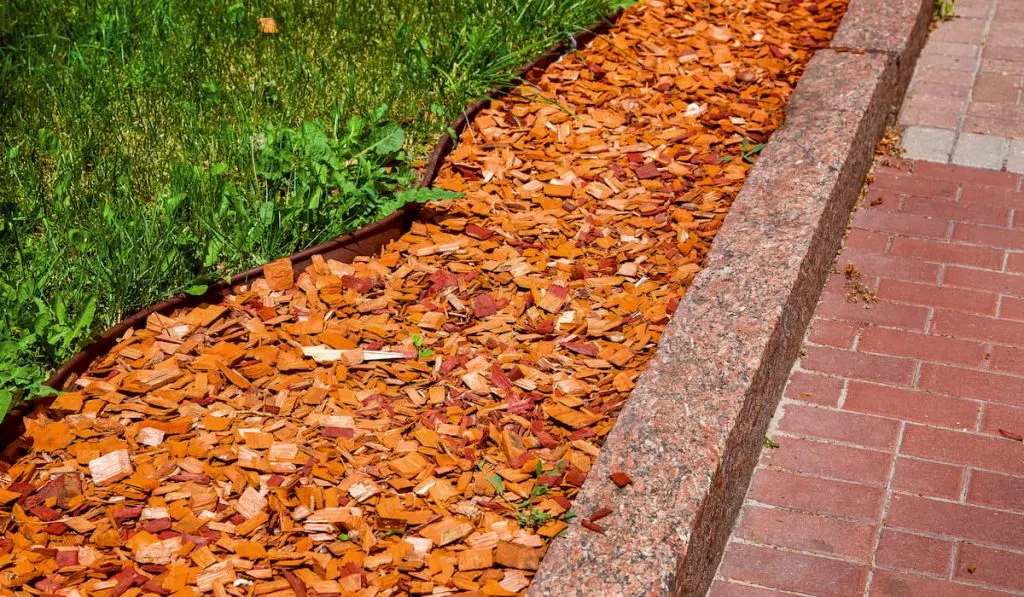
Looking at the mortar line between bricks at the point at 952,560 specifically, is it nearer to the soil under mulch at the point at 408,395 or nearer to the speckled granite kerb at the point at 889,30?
the soil under mulch at the point at 408,395

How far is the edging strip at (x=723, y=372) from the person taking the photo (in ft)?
8.30

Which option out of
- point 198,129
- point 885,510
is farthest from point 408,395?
point 198,129

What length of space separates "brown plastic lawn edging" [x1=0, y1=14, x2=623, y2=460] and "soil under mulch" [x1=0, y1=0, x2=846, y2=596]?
0.13ft

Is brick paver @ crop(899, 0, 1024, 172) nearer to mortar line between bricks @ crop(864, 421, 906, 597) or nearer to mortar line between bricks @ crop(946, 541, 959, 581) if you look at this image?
mortar line between bricks @ crop(864, 421, 906, 597)

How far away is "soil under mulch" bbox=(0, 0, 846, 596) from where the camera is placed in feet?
8.64

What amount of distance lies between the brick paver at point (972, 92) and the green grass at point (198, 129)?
1.48 metres

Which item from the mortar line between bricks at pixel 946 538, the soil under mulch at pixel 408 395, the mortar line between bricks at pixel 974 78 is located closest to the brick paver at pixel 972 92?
the mortar line between bricks at pixel 974 78

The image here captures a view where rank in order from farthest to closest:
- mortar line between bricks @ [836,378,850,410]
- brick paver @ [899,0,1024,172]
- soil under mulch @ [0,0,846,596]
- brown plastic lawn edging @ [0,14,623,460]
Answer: brick paver @ [899,0,1024,172] < mortar line between bricks @ [836,378,850,410] < brown plastic lawn edging @ [0,14,623,460] < soil under mulch @ [0,0,846,596]

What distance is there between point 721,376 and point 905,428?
730mm

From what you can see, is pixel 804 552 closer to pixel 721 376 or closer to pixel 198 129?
pixel 721 376

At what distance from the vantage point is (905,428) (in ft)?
10.8

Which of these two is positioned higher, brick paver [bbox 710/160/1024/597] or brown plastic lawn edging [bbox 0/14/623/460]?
brown plastic lawn edging [bbox 0/14/623/460]

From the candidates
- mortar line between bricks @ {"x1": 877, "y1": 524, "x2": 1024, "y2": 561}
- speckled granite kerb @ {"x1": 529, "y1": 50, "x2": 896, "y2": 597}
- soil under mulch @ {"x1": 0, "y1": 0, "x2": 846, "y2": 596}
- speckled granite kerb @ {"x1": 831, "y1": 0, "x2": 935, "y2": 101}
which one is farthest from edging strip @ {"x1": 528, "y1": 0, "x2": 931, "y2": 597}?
mortar line between bricks @ {"x1": 877, "y1": 524, "x2": 1024, "y2": 561}

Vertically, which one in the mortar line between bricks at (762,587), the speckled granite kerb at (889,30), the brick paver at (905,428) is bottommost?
the brick paver at (905,428)
